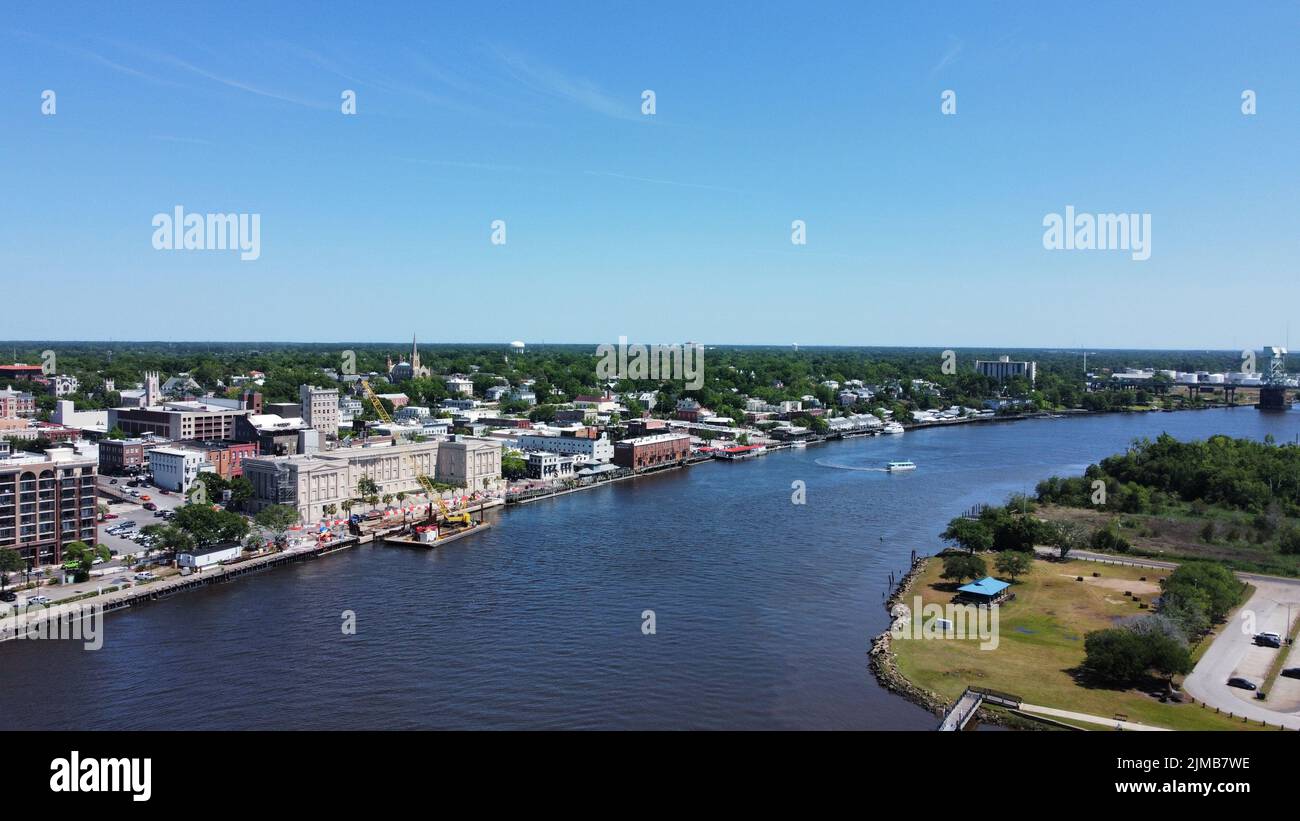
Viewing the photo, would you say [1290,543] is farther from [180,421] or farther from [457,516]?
[180,421]

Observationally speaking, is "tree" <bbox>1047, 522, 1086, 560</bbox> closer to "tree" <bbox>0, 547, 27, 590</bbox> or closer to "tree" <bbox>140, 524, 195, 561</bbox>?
"tree" <bbox>140, 524, 195, 561</bbox>

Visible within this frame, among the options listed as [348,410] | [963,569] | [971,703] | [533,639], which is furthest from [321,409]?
[971,703]

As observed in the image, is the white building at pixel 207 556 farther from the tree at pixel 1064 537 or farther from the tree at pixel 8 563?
the tree at pixel 1064 537

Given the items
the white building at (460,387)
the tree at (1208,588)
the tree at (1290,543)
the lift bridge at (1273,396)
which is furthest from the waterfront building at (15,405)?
the lift bridge at (1273,396)
